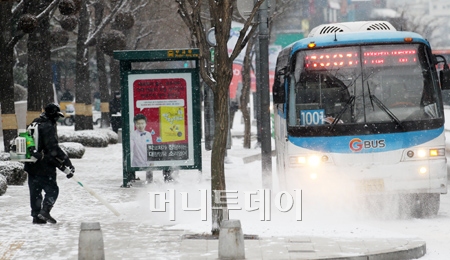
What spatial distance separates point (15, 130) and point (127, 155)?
463 cm

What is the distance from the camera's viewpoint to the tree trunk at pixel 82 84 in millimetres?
33375

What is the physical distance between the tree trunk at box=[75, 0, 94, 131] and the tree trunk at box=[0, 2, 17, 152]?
1120 cm

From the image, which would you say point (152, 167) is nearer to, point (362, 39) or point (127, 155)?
point (127, 155)

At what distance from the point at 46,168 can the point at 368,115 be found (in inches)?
190

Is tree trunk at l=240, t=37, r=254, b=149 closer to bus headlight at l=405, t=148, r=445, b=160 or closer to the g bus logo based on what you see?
the g bus logo

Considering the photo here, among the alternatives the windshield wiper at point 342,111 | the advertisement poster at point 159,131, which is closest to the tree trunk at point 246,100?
the advertisement poster at point 159,131

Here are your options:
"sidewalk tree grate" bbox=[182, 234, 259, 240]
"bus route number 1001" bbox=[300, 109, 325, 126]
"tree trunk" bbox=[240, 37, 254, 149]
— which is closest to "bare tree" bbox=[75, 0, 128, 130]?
"tree trunk" bbox=[240, 37, 254, 149]

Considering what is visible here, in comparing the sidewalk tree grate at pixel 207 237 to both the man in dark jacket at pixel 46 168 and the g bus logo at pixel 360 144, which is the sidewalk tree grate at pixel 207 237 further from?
the g bus logo at pixel 360 144

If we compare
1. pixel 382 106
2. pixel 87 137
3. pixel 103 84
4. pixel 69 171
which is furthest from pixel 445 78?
pixel 103 84

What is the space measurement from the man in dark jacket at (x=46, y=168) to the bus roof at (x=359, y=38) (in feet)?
13.1

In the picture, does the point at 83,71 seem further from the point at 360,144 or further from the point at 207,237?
the point at 207,237

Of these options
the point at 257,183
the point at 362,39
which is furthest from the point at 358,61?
the point at 257,183

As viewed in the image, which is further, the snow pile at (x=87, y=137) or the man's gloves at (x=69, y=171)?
the snow pile at (x=87, y=137)

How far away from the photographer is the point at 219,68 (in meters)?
11.9
